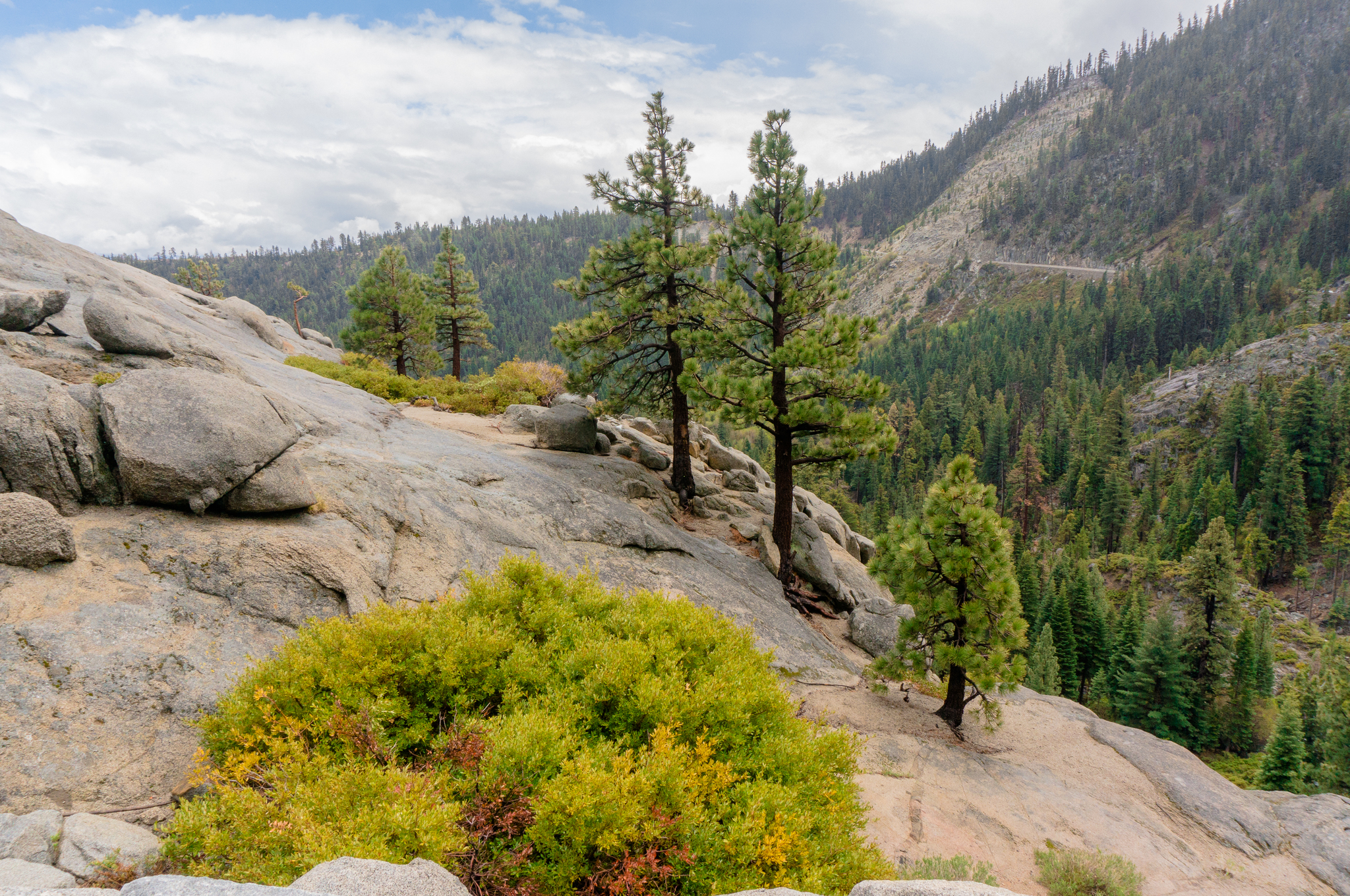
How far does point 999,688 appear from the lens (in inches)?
472

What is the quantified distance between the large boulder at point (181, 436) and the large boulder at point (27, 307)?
352cm

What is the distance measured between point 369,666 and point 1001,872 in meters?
8.86

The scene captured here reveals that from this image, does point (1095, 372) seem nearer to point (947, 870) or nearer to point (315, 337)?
point (315, 337)

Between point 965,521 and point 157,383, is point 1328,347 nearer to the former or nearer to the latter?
point 965,521

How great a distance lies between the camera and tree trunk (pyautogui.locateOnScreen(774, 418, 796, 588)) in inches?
636

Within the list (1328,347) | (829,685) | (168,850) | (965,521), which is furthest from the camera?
(1328,347)

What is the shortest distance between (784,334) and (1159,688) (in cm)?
4521

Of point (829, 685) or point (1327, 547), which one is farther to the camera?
point (1327, 547)

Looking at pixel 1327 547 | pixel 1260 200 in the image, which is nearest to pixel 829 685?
pixel 1327 547

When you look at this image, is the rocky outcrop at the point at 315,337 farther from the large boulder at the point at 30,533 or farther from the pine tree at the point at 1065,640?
the pine tree at the point at 1065,640

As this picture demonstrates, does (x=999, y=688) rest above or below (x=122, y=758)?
below

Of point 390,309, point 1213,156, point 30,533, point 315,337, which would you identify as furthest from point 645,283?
point 1213,156

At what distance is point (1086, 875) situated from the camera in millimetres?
8039

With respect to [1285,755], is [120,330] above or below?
above
